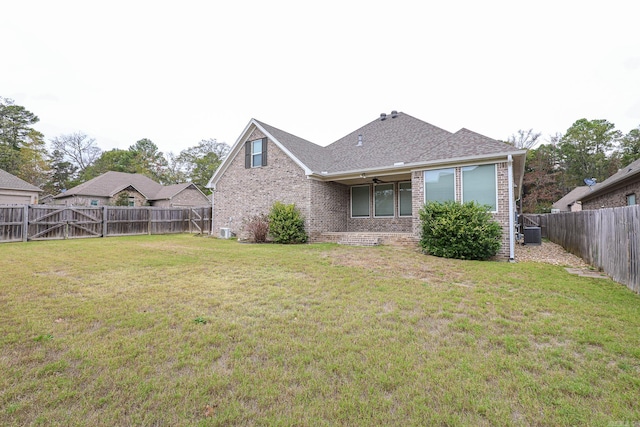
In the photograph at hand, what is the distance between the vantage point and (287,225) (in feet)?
39.3

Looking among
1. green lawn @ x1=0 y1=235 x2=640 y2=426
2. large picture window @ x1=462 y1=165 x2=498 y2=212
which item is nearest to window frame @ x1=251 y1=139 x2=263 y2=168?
large picture window @ x1=462 y1=165 x2=498 y2=212

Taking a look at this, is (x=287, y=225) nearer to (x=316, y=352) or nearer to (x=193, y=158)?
(x=316, y=352)

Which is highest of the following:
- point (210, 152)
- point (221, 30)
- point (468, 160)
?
point (210, 152)

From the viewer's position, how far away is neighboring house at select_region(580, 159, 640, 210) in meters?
11.7

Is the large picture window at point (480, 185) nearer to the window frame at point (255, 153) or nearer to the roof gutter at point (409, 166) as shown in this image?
the roof gutter at point (409, 166)

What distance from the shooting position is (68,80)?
Result: 14.5 meters

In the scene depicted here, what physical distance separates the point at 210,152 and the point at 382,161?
115 ft

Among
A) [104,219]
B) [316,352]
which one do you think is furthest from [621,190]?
[104,219]

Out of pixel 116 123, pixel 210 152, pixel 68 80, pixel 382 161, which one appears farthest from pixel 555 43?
pixel 210 152

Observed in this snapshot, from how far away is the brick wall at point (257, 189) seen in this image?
41.8 ft

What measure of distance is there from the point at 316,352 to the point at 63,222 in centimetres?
1715

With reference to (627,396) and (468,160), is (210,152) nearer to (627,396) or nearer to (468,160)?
(468,160)

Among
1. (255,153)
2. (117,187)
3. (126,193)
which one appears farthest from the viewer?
(117,187)

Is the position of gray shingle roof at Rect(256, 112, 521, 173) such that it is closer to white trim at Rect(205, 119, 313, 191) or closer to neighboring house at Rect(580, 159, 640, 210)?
white trim at Rect(205, 119, 313, 191)
